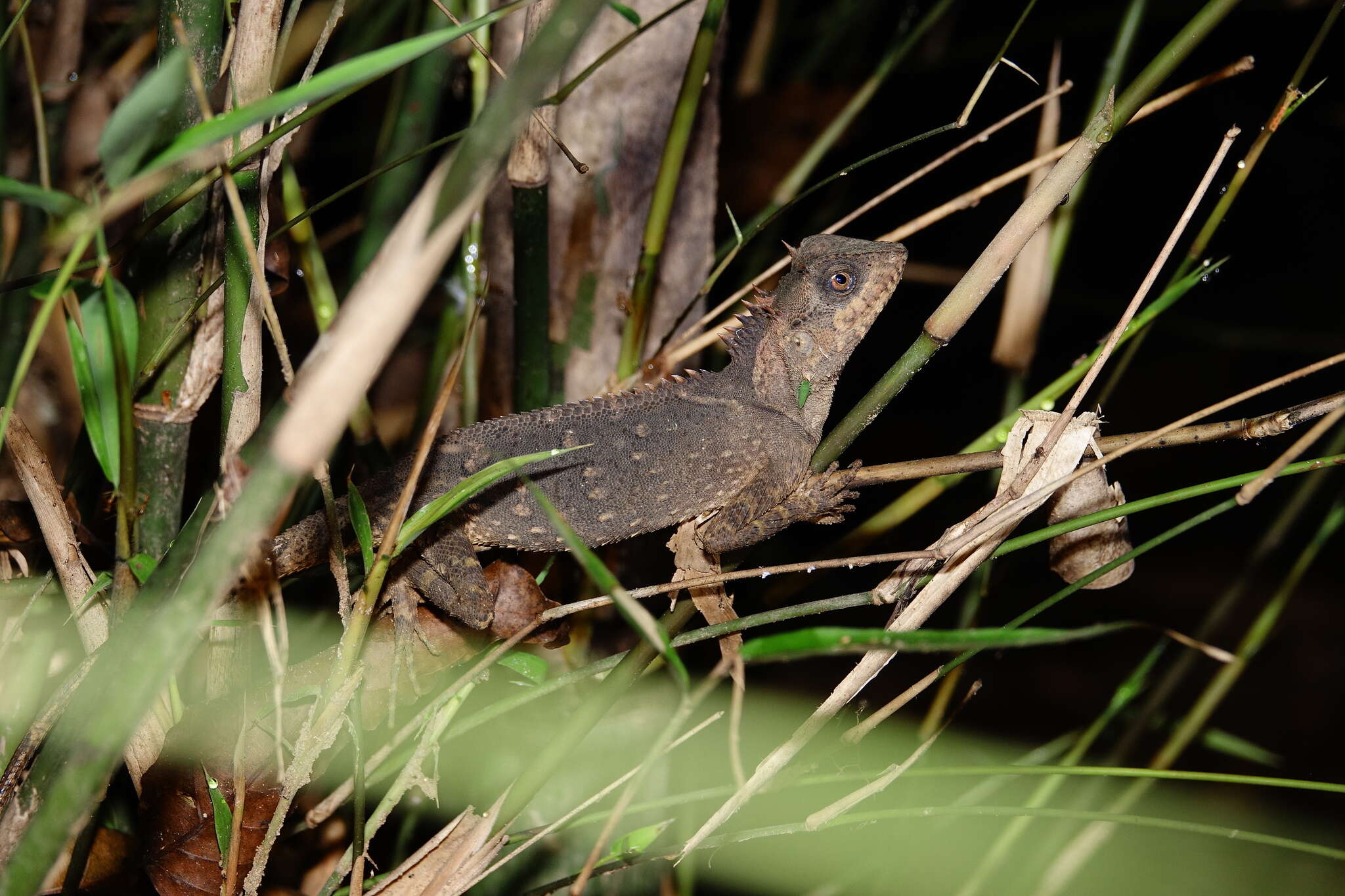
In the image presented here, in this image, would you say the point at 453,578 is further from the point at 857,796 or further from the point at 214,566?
the point at 214,566

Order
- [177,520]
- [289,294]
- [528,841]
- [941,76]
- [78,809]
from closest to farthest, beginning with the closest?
[78,809] < [528,841] < [177,520] < [289,294] < [941,76]

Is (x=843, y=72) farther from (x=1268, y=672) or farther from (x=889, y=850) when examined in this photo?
(x=1268, y=672)

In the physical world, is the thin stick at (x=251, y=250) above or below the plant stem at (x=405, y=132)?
below

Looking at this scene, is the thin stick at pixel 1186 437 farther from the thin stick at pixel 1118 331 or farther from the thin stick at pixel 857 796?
the thin stick at pixel 857 796

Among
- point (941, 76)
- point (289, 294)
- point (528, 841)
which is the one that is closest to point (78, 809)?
point (528, 841)

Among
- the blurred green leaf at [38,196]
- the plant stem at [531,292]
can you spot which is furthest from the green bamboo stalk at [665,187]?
the blurred green leaf at [38,196]

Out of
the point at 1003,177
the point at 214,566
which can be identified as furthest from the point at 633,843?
the point at 1003,177
